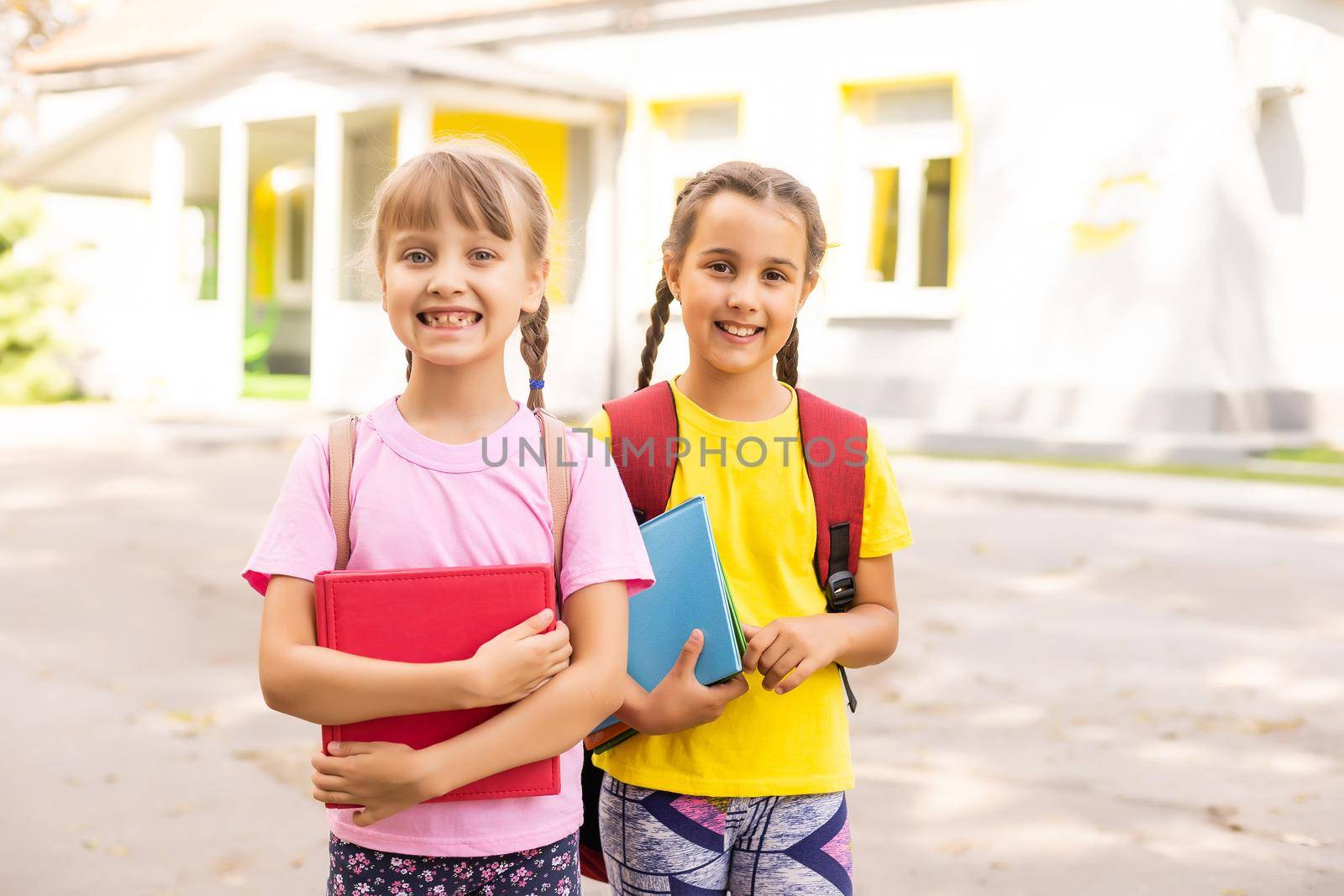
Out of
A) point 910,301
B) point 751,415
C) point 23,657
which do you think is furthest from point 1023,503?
point 751,415

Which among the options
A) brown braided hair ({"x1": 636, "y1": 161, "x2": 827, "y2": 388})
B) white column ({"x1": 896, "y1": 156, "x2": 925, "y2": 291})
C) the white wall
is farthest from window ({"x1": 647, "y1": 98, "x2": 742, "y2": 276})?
brown braided hair ({"x1": 636, "y1": 161, "x2": 827, "y2": 388})

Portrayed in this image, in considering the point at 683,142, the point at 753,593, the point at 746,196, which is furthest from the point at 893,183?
the point at 753,593

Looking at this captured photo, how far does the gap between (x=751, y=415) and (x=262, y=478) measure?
848 cm

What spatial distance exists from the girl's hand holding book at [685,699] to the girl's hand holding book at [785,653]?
43mm

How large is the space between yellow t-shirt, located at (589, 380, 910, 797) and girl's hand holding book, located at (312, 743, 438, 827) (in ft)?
1.56

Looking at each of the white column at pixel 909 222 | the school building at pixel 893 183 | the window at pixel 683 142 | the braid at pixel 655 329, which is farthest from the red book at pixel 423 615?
the window at pixel 683 142

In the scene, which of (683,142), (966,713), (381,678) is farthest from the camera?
(683,142)

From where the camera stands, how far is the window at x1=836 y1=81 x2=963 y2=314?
12.7 meters

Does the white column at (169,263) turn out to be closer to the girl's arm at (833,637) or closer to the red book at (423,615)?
the girl's arm at (833,637)

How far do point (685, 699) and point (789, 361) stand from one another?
0.69m

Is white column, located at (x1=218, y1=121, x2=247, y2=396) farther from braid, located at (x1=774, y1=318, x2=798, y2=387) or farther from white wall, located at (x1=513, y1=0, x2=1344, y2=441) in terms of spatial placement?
braid, located at (x1=774, y1=318, x2=798, y2=387)

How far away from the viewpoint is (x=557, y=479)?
1795mm

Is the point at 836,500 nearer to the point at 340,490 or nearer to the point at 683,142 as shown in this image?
the point at 340,490

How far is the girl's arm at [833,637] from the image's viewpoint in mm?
1910
